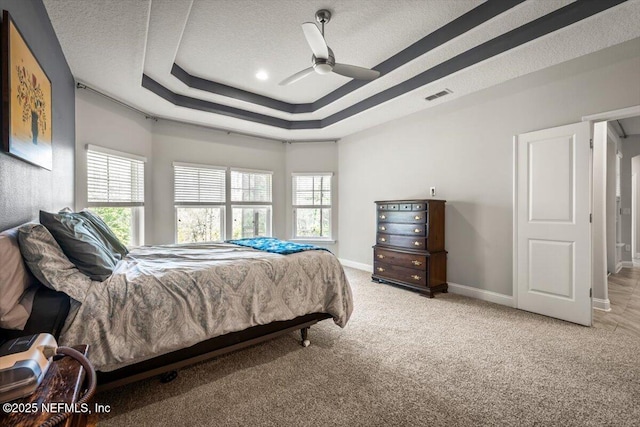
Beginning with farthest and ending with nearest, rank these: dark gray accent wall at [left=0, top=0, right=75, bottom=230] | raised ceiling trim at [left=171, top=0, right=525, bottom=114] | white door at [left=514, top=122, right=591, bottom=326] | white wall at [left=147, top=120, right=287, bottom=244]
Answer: white wall at [left=147, top=120, right=287, bottom=244], white door at [left=514, top=122, right=591, bottom=326], raised ceiling trim at [left=171, top=0, right=525, bottom=114], dark gray accent wall at [left=0, top=0, right=75, bottom=230]

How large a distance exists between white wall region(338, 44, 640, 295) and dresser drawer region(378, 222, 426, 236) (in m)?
0.48

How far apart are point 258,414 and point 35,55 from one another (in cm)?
275

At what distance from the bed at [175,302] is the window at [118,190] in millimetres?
1519

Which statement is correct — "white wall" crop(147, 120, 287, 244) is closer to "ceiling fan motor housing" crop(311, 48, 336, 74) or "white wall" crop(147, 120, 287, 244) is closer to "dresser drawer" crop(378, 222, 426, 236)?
"dresser drawer" crop(378, 222, 426, 236)

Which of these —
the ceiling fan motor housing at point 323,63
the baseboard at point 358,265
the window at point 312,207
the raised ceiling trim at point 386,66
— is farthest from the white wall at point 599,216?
the window at point 312,207

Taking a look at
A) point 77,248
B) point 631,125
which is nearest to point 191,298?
point 77,248

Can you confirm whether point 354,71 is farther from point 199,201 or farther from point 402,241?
point 199,201

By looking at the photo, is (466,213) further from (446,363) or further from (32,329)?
(32,329)

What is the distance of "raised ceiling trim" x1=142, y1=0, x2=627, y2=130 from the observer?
232 cm

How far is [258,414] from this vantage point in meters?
1.68

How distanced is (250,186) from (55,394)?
5.01m

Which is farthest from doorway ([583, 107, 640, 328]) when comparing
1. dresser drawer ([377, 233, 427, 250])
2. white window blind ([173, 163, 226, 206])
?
white window blind ([173, 163, 226, 206])

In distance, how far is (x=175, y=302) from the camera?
185 centimetres

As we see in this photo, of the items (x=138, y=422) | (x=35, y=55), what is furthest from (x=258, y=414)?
(x=35, y=55)
